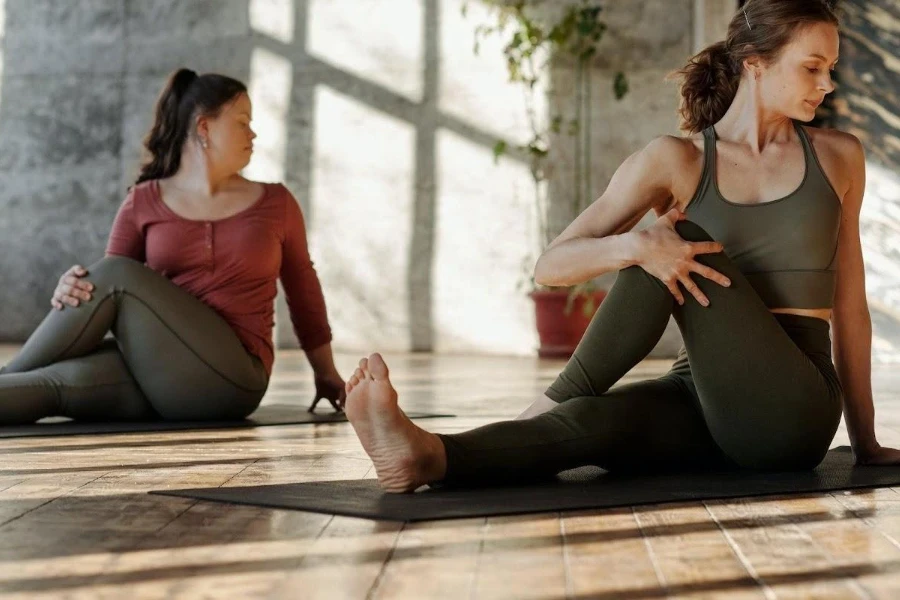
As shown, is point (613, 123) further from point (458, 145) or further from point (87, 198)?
point (87, 198)

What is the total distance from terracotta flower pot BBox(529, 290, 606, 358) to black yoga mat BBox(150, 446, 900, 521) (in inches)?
186

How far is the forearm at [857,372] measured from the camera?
2.27m

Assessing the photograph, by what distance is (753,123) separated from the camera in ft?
7.43

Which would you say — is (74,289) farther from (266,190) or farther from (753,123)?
(753,123)

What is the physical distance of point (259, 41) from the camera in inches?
311

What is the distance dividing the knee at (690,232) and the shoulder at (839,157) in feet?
1.18

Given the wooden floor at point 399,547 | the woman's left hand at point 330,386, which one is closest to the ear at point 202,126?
the woman's left hand at point 330,386

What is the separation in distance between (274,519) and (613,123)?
6029 mm

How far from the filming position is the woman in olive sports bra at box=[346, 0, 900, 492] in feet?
6.42

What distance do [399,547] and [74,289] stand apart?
1.79 m

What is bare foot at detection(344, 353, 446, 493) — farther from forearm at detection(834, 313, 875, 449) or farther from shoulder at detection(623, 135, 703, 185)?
forearm at detection(834, 313, 875, 449)

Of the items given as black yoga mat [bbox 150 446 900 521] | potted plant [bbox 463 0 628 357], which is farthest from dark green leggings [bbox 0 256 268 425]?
potted plant [bbox 463 0 628 357]

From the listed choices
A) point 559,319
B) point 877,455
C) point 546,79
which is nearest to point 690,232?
point 877,455

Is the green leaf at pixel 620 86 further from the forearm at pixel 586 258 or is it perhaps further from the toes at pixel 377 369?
the toes at pixel 377 369
